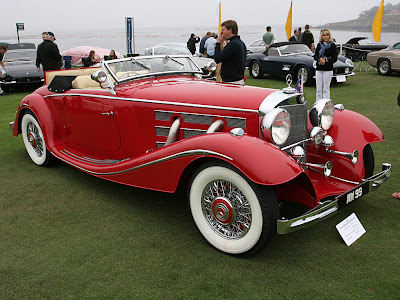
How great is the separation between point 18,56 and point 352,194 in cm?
1326

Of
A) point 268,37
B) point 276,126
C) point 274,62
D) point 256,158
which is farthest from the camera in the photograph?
point 268,37

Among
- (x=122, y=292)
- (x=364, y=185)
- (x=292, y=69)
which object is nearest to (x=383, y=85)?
(x=292, y=69)

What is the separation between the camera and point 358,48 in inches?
742

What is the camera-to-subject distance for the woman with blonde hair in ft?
26.1

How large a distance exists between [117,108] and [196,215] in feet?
5.02

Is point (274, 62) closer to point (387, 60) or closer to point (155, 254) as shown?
point (387, 60)

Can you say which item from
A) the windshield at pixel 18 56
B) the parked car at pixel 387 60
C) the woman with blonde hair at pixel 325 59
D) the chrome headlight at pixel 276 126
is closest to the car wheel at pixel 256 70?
the parked car at pixel 387 60

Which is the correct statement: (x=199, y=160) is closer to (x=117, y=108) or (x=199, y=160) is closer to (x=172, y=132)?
(x=172, y=132)

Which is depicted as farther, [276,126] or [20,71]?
[20,71]

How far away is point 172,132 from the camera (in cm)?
366

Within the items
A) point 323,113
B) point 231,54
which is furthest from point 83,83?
point 323,113

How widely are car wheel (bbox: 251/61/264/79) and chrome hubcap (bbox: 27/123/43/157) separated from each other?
33.6 ft

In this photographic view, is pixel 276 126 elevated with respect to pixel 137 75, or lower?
lower

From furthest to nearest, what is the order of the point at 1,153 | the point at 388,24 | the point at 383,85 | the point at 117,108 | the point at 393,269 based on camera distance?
the point at 388,24, the point at 383,85, the point at 1,153, the point at 117,108, the point at 393,269
